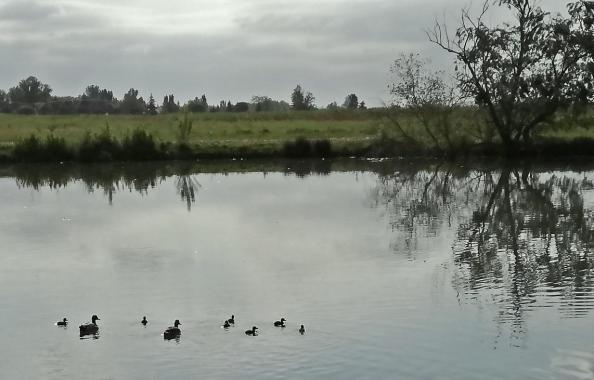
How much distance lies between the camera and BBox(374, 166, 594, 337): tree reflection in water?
14139 mm

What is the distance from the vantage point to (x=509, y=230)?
2094 cm

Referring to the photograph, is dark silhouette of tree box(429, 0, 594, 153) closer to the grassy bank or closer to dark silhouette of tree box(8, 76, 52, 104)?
the grassy bank

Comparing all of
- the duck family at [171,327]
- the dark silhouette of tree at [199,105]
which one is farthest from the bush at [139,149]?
the dark silhouette of tree at [199,105]

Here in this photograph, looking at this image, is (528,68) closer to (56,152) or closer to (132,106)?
(56,152)

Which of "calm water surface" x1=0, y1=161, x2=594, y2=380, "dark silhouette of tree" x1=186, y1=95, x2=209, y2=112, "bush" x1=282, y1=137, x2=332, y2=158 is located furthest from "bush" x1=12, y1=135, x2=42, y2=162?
"dark silhouette of tree" x1=186, y1=95, x2=209, y2=112

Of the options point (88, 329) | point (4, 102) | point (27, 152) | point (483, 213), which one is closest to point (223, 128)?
point (27, 152)

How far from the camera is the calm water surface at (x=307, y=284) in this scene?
11008mm

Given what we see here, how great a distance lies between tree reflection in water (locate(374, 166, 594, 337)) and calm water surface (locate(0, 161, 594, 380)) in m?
0.07

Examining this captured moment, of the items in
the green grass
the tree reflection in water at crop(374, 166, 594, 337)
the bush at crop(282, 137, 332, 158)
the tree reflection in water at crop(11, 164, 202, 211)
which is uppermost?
the green grass

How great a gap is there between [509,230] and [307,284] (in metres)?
7.54

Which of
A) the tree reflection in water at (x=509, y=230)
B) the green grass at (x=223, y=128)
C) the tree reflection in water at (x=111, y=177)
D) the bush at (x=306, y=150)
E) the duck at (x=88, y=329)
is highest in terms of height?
the green grass at (x=223, y=128)

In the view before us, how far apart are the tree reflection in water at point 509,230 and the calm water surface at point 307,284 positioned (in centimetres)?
7

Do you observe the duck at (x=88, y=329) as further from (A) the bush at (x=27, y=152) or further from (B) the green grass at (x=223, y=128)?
(B) the green grass at (x=223, y=128)

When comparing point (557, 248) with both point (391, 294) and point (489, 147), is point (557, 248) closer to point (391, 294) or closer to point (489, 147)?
point (391, 294)
